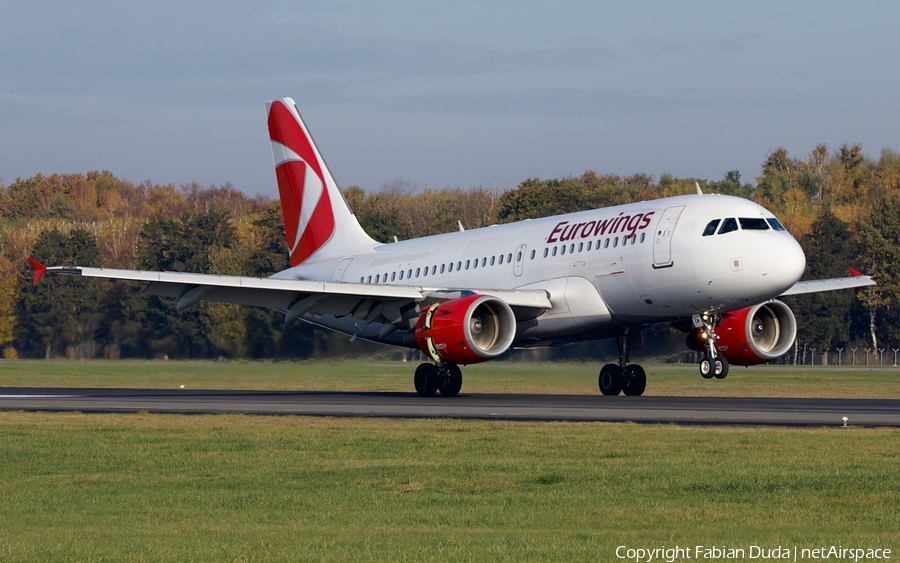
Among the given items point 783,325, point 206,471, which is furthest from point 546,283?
point 206,471

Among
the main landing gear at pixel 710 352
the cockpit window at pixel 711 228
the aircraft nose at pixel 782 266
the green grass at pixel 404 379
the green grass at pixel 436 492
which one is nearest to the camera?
the green grass at pixel 436 492

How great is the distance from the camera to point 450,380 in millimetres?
31297

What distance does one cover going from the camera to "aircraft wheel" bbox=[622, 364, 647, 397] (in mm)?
32312

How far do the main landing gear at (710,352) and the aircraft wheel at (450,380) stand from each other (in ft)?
20.1

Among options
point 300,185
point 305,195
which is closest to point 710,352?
point 305,195

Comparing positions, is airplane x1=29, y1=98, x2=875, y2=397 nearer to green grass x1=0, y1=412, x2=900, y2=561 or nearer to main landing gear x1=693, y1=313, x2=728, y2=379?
main landing gear x1=693, y1=313, x2=728, y2=379

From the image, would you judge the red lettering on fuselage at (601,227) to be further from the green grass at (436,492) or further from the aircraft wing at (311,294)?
the green grass at (436,492)

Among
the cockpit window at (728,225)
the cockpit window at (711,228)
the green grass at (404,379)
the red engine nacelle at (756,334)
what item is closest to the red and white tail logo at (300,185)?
the green grass at (404,379)

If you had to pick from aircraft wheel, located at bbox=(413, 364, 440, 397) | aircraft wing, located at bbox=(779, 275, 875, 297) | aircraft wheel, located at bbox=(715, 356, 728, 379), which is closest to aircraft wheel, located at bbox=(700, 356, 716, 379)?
aircraft wheel, located at bbox=(715, 356, 728, 379)

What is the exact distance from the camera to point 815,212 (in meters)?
97.2

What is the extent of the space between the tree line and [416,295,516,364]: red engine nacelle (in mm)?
5451

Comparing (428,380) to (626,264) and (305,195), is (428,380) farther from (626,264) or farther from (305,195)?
(305,195)

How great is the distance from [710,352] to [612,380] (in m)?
3.78

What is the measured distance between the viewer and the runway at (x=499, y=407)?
22734 mm
